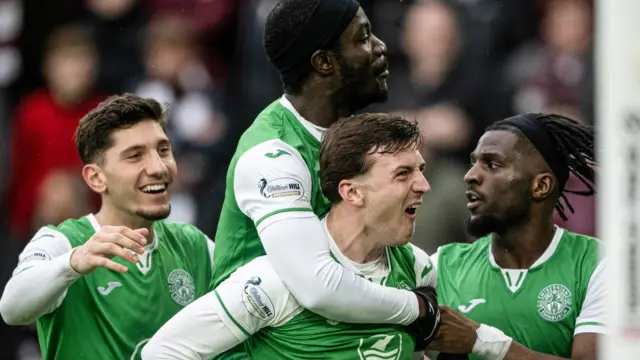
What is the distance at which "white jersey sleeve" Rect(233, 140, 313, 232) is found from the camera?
4.77 m

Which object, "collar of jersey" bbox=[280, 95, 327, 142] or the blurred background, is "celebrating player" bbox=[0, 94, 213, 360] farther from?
the blurred background

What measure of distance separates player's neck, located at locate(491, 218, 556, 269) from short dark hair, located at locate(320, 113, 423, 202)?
905 mm

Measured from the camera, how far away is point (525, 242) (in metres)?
5.65

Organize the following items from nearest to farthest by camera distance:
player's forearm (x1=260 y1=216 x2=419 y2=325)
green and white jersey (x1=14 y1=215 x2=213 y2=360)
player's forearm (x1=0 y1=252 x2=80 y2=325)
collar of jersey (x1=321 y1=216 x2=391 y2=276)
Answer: player's forearm (x1=260 y1=216 x2=419 y2=325) → collar of jersey (x1=321 y1=216 x2=391 y2=276) → player's forearm (x1=0 y1=252 x2=80 y2=325) → green and white jersey (x1=14 y1=215 x2=213 y2=360)

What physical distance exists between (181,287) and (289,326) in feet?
3.44

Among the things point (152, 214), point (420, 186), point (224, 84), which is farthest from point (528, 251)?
point (224, 84)

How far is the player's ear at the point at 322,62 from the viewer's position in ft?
17.1

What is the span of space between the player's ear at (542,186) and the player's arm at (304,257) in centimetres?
107

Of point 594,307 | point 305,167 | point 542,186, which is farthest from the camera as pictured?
point 542,186

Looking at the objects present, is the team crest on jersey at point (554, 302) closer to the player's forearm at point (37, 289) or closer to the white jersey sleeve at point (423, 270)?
the white jersey sleeve at point (423, 270)

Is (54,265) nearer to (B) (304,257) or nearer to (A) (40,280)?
(A) (40,280)

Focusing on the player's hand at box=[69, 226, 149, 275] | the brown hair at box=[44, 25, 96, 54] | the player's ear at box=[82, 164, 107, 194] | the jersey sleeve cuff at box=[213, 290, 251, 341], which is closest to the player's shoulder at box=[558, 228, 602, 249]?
the jersey sleeve cuff at box=[213, 290, 251, 341]

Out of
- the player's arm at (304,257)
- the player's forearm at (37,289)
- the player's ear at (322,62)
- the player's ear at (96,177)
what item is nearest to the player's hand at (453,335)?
the player's arm at (304,257)

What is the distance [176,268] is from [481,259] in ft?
4.57
